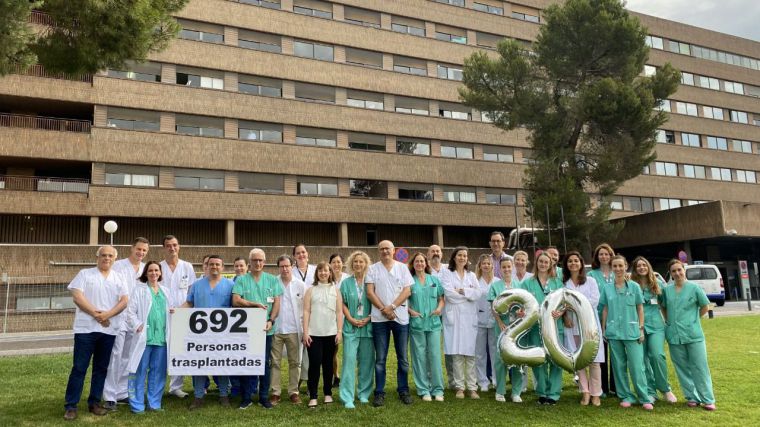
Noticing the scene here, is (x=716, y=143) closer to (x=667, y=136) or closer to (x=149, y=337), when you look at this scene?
(x=667, y=136)

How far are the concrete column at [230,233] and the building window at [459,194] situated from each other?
14.2 meters

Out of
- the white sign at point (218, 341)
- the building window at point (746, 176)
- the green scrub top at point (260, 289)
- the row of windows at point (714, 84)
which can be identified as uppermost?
the row of windows at point (714, 84)

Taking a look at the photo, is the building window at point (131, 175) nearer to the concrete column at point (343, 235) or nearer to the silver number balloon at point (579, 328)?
the concrete column at point (343, 235)

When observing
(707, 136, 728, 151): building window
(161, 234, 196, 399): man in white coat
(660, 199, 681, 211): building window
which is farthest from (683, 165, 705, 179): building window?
(161, 234, 196, 399): man in white coat

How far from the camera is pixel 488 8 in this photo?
4225 cm

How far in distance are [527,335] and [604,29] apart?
27329 mm

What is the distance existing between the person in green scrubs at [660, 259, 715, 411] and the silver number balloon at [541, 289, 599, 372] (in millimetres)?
1199

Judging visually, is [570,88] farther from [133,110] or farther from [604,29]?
[133,110]

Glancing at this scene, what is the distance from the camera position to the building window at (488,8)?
41.7 m

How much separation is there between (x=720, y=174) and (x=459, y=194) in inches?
1018

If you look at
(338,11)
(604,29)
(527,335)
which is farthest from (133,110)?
(527,335)

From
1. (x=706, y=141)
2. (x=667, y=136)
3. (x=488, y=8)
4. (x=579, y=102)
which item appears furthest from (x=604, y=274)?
(x=706, y=141)

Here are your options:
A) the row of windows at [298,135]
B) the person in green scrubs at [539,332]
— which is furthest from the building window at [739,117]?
the person in green scrubs at [539,332]

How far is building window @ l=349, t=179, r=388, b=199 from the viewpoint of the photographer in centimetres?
3509
